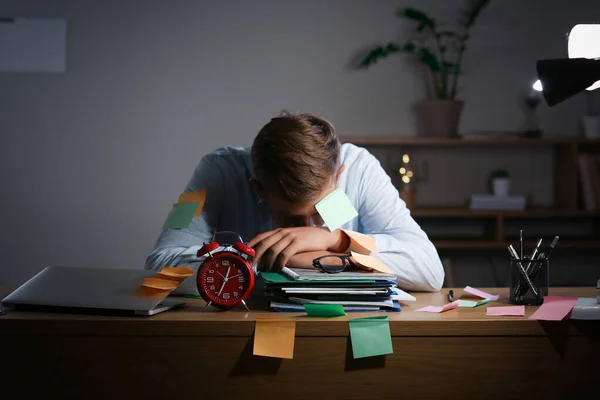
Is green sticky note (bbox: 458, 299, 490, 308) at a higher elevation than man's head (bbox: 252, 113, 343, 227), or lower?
lower

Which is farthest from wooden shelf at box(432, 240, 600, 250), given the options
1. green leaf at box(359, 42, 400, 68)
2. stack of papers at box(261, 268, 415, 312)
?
stack of papers at box(261, 268, 415, 312)

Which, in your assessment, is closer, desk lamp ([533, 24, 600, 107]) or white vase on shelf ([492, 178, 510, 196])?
desk lamp ([533, 24, 600, 107])

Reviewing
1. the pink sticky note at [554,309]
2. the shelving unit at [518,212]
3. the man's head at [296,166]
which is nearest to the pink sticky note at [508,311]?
the pink sticky note at [554,309]

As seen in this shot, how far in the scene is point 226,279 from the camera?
1299 mm

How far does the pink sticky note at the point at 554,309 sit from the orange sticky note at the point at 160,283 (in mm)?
670

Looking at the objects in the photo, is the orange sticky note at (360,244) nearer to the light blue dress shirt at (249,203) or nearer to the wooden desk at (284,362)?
the light blue dress shirt at (249,203)

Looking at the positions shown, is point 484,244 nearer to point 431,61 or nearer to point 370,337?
point 431,61

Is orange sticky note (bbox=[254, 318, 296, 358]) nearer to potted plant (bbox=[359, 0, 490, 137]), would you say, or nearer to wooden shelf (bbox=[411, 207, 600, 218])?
wooden shelf (bbox=[411, 207, 600, 218])

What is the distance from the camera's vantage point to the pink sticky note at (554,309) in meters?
1.23

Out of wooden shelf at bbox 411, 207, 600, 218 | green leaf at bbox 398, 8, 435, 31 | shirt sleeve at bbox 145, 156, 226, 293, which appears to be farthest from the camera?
green leaf at bbox 398, 8, 435, 31

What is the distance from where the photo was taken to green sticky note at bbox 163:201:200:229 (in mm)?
1504

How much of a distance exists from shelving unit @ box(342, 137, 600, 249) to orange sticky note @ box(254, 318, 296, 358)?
2575 millimetres

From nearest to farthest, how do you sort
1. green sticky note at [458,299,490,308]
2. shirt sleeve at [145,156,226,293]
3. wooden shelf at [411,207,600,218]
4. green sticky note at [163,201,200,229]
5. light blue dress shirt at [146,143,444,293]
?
green sticky note at [458,299,490,308]
green sticky note at [163,201,200,229]
shirt sleeve at [145,156,226,293]
light blue dress shirt at [146,143,444,293]
wooden shelf at [411,207,600,218]

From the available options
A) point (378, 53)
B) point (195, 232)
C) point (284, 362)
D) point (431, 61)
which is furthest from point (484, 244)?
point (284, 362)
